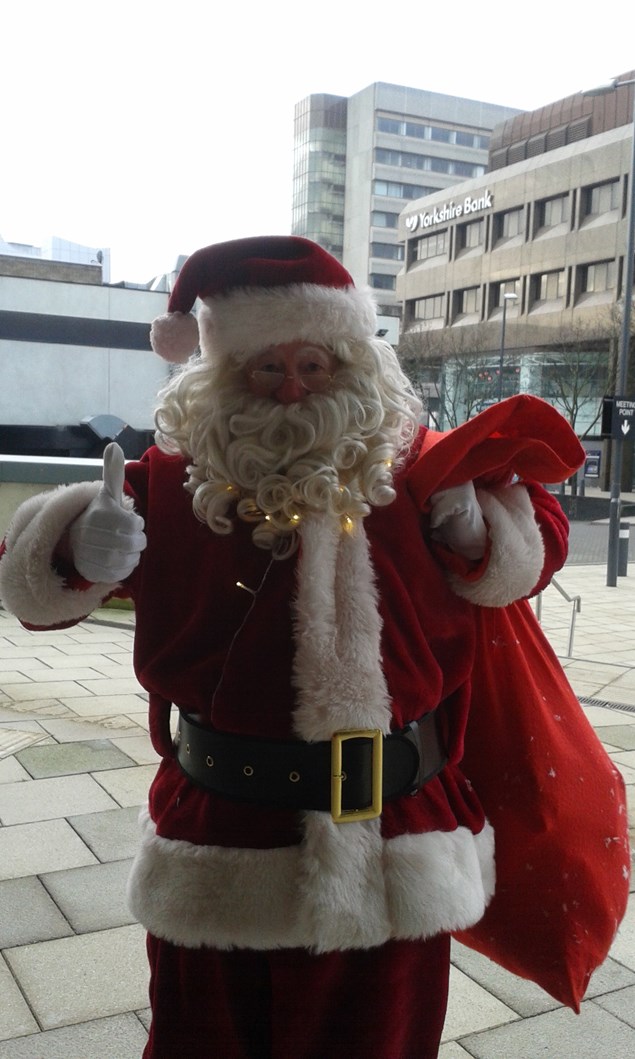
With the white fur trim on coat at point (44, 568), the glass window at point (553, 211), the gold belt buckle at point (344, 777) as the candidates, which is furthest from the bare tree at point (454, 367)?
the gold belt buckle at point (344, 777)

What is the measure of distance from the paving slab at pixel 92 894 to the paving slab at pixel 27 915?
0.10 ft

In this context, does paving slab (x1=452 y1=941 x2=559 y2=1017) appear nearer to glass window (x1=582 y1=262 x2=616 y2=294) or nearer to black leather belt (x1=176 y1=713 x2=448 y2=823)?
black leather belt (x1=176 y1=713 x2=448 y2=823)

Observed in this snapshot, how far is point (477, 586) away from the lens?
1.82 metres

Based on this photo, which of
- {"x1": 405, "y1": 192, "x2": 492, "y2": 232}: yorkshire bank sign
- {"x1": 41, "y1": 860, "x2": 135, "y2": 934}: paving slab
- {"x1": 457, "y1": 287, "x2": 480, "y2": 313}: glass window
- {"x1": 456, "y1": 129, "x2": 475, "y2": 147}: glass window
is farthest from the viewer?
{"x1": 456, "y1": 129, "x2": 475, "y2": 147}: glass window

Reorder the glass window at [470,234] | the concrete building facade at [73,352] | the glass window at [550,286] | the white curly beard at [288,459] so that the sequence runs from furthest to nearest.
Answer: the glass window at [470,234], the glass window at [550,286], the concrete building facade at [73,352], the white curly beard at [288,459]

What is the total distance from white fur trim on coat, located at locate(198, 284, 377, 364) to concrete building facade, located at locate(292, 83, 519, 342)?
79.8 m

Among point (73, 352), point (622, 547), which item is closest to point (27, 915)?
point (622, 547)

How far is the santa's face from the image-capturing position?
69.6 inches

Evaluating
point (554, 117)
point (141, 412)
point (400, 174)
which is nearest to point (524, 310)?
point (554, 117)

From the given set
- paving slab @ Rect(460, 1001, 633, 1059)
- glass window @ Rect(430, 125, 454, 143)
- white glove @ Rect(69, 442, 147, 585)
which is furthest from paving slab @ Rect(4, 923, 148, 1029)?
glass window @ Rect(430, 125, 454, 143)

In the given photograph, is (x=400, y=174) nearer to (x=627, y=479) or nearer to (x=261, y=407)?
(x=627, y=479)

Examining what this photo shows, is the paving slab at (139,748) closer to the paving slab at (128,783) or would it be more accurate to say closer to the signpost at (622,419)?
the paving slab at (128,783)

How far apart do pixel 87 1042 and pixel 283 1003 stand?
90cm

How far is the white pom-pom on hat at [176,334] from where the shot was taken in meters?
1.86
